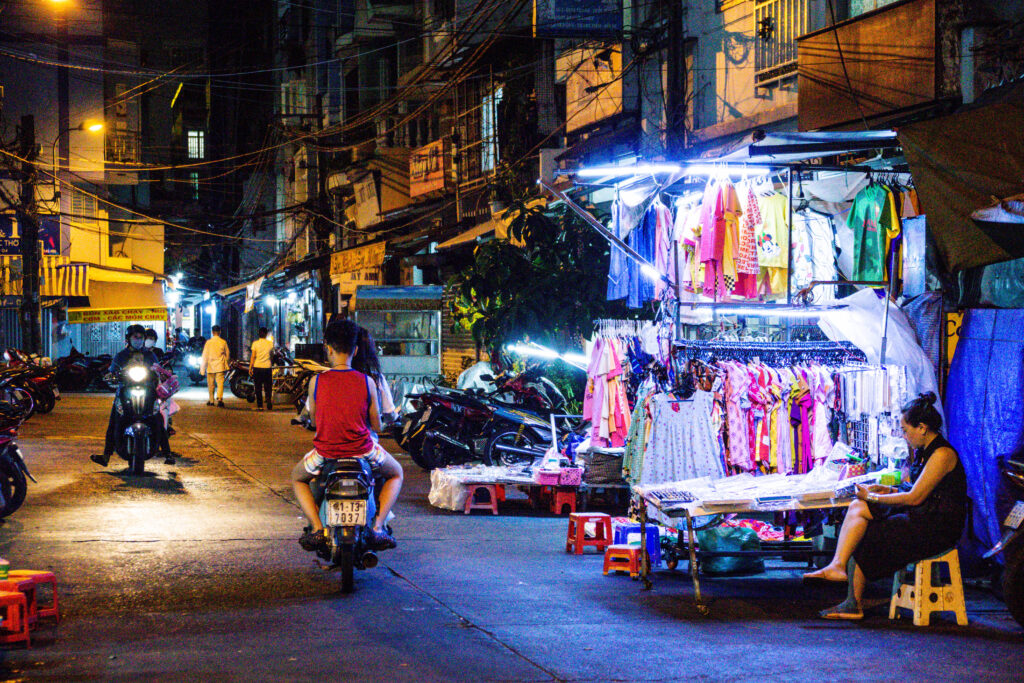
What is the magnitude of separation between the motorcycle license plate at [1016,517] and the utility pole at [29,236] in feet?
80.7

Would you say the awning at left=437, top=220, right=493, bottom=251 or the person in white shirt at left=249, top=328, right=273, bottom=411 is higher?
the awning at left=437, top=220, right=493, bottom=251

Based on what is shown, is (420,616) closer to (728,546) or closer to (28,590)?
(28,590)

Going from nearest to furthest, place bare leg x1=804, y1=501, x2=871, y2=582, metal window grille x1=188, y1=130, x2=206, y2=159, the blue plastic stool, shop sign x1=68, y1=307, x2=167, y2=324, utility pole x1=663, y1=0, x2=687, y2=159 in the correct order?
1. bare leg x1=804, y1=501, x2=871, y2=582
2. the blue plastic stool
3. utility pole x1=663, y1=0, x2=687, y2=159
4. shop sign x1=68, y1=307, x2=167, y2=324
5. metal window grille x1=188, y1=130, x2=206, y2=159

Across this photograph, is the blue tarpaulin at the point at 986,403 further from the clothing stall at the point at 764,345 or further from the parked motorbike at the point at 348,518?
the parked motorbike at the point at 348,518

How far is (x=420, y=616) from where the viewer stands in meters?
6.73

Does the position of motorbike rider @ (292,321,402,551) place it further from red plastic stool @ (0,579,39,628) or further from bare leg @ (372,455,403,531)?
red plastic stool @ (0,579,39,628)

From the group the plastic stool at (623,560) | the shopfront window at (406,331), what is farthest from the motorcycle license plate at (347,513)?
the shopfront window at (406,331)

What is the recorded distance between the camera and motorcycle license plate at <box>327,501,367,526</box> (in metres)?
7.29

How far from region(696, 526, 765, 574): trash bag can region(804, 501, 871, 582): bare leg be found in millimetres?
766

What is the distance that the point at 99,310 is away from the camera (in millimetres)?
31750

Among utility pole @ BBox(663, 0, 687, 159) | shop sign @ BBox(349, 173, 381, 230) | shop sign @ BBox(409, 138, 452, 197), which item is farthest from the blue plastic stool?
shop sign @ BBox(349, 173, 381, 230)

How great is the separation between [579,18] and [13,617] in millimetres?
11955

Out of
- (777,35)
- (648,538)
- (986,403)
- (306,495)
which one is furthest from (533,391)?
(986,403)

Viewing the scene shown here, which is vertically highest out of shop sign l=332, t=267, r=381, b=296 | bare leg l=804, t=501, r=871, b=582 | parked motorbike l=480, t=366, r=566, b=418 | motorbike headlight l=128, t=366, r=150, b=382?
shop sign l=332, t=267, r=381, b=296
